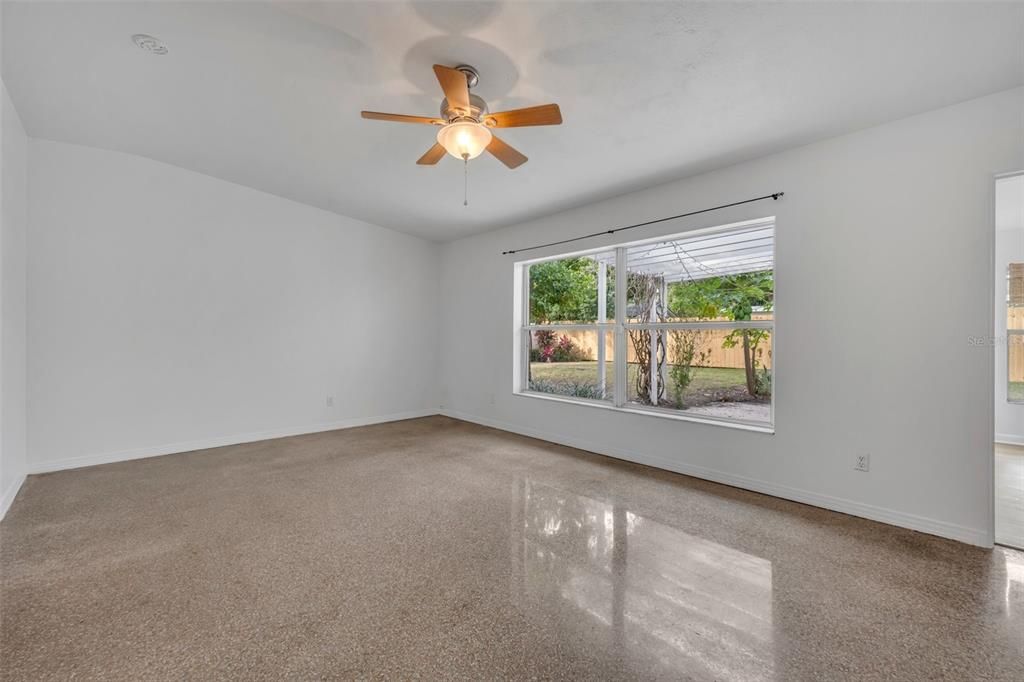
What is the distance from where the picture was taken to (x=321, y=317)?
534 cm

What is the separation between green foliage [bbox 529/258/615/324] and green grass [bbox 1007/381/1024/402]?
13.1ft

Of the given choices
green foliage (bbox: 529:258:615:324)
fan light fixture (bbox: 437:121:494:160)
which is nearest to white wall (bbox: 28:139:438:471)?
green foliage (bbox: 529:258:615:324)

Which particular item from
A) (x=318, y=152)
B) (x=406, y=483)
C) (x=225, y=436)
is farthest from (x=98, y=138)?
(x=406, y=483)

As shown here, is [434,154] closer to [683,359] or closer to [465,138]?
[465,138]

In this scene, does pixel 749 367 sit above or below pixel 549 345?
below

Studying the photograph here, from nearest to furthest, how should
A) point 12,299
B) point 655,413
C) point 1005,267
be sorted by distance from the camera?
point 12,299 < point 655,413 < point 1005,267

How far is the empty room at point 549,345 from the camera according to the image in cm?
181

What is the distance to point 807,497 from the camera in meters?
3.04

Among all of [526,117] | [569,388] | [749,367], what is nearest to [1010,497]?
[749,367]

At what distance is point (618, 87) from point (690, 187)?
1494mm

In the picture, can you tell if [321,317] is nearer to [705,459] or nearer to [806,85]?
[705,459]

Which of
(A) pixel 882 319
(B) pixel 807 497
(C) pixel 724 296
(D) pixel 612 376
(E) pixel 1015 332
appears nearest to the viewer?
(A) pixel 882 319

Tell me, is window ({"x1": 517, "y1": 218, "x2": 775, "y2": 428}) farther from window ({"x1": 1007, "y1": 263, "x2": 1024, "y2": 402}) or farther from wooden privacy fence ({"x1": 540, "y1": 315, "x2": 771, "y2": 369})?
window ({"x1": 1007, "y1": 263, "x2": 1024, "y2": 402})

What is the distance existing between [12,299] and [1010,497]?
739cm
